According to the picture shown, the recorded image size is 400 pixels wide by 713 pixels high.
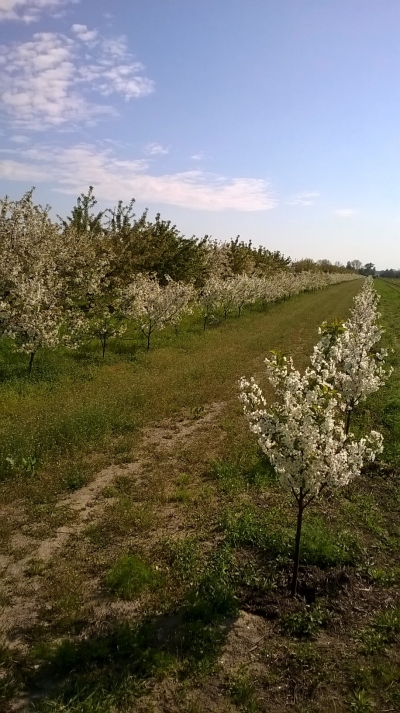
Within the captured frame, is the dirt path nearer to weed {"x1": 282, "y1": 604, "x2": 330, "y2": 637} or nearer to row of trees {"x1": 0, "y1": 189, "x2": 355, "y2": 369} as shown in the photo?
weed {"x1": 282, "y1": 604, "x2": 330, "y2": 637}

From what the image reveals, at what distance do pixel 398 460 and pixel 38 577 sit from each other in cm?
806

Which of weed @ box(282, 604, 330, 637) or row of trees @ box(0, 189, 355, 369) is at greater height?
row of trees @ box(0, 189, 355, 369)

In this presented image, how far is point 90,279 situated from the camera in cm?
2020

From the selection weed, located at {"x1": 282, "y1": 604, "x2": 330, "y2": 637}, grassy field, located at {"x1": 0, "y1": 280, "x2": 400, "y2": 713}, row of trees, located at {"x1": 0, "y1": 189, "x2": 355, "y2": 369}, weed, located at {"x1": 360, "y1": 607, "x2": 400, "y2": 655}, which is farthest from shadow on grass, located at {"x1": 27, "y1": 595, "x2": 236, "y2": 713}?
row of trees, located at {"x1": 0, "y1": 189, "x2": 355, "y2": 369}

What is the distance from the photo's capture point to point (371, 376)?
10.4 meters

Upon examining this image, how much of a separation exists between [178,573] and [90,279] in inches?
610

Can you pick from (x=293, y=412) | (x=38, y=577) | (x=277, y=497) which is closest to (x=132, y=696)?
(x=38, y=577)

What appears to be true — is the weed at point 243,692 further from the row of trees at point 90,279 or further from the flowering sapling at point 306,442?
the row of trees at point 90,279

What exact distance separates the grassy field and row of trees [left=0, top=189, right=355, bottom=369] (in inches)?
156

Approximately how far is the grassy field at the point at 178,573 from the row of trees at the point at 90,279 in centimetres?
395

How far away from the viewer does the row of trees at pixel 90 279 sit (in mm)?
15656

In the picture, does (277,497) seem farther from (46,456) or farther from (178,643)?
(46,456)

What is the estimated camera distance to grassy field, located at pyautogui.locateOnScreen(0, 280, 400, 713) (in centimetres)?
498

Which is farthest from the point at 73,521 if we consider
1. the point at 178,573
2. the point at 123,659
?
the point at 123,659
